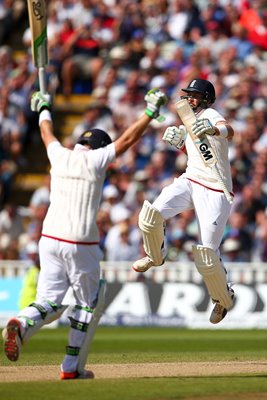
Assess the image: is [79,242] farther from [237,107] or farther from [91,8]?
[91,8]

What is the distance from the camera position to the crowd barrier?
1836 cm

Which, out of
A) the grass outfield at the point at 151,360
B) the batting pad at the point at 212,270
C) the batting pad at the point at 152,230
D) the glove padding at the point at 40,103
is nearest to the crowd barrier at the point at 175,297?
the grass outfield at the point at 151,360

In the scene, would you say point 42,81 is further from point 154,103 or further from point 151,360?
point 151,360

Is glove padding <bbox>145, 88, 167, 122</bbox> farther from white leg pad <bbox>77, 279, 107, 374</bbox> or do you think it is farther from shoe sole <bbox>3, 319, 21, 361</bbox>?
shoe sole <bbox>3, 319, 21, 361</bbox>

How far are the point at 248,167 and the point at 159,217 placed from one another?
7698 mm

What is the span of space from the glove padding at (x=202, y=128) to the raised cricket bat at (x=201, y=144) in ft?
0.36

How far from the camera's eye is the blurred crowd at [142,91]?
18984 millimetres

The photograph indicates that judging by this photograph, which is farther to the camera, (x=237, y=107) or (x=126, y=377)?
(x=237, y=107)

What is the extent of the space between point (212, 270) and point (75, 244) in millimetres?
2214

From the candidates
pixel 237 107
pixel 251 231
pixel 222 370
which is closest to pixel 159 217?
pixel 222 370

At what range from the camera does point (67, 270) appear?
9.88 m

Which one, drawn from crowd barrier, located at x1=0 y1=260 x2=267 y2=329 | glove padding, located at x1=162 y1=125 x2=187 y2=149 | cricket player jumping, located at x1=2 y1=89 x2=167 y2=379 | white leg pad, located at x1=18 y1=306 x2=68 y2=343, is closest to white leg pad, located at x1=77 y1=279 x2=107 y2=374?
cricket player jumping, located at x1=2 y1=89 x2=167 y2=379

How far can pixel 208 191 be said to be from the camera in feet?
38.3

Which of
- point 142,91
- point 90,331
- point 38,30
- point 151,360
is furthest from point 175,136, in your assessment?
point 142,91
